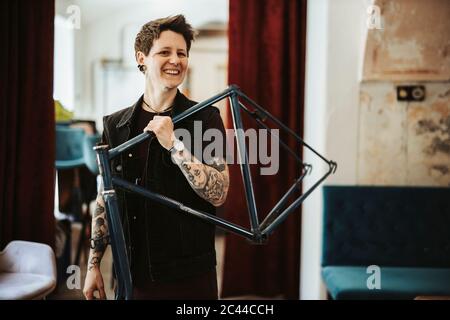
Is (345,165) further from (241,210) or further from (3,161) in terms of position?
(3,161)

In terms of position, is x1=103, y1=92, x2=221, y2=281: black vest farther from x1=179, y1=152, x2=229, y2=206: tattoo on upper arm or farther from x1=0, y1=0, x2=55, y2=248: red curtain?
x1=0, y1=0, x2=55, y2=248: red curtain

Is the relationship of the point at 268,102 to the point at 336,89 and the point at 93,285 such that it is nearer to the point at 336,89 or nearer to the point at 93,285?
the point at 336,89

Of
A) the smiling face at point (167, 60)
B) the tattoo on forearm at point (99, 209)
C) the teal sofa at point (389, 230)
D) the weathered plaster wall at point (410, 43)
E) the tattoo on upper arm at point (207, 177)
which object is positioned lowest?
the teal sofa at point (389, 230)

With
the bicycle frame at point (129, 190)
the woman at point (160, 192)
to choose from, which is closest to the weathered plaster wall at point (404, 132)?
the bicycle frame at point (129, 190)

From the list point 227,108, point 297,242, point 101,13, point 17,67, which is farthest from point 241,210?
point 101,13

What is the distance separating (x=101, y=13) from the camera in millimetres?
6277

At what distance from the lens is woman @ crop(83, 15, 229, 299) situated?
1.43m

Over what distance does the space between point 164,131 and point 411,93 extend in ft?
6.33

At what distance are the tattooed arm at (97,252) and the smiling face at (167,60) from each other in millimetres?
412

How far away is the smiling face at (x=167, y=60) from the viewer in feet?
A: 4.68

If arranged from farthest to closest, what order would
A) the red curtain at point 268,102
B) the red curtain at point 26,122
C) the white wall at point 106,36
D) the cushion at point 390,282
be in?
the white wall at point 106,36
the red curtain at point 268,102
the red curtain at point 26,122
the cushion at point 390,282

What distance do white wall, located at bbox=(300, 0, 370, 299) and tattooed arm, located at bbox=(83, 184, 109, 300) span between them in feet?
5.12

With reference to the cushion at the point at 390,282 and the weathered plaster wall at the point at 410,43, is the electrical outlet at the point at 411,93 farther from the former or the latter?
the cushion at the point at 390,282

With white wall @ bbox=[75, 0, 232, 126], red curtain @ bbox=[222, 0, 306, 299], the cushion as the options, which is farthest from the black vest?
white wall @ bbox=[75, 0, 232, 126]
